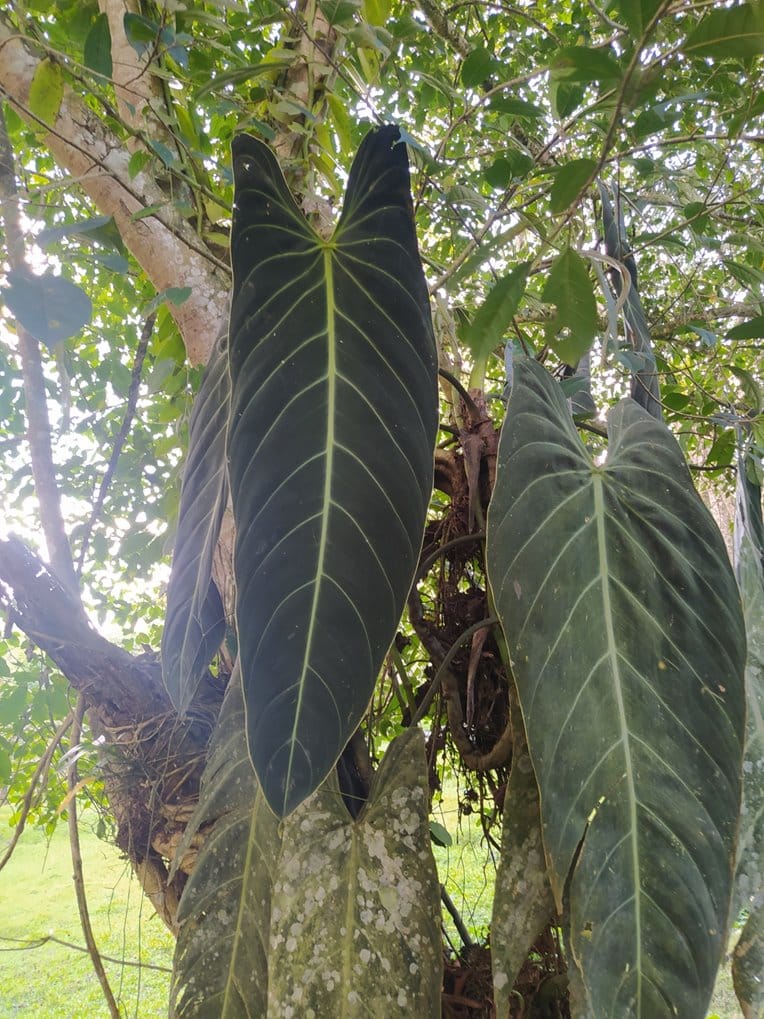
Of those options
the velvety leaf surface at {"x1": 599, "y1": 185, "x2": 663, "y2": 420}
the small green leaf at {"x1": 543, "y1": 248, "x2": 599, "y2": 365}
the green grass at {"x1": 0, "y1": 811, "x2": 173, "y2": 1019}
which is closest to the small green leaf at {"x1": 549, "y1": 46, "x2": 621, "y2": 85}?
the small green leaf at {"x1": 543, "y1": 248, "x2": 599, "y2": 365}

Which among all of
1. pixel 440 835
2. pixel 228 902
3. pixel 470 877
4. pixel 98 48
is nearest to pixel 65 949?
pixel 470 877

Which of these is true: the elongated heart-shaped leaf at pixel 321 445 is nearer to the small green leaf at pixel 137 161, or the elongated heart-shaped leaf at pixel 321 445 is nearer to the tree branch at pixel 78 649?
the small green leaf at pixel 137 161

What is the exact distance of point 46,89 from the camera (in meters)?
0.85

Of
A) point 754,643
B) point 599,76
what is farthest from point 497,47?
point 754,643

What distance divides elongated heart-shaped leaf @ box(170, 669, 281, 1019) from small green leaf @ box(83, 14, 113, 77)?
1.02 m

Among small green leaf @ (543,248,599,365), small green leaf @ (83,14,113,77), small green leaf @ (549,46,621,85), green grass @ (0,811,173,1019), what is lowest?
green grass @ (0,811,173,1019)

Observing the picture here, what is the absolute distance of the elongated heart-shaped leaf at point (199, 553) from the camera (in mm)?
652

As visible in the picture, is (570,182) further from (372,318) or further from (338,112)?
(338,112)

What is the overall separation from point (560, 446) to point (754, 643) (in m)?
0.28

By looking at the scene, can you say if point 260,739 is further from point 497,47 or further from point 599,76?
point 497,47

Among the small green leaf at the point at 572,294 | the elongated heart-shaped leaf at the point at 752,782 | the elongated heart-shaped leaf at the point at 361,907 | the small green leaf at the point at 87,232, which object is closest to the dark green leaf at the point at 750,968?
the elongated heart-shaped leaf at the point at 752,782

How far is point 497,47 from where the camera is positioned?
2.30 metres

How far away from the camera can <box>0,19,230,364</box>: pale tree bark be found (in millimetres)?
1029

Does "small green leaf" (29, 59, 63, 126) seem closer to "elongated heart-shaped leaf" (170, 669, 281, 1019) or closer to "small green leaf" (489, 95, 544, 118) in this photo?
"small green leaf" (489, 95, 544, 118)
